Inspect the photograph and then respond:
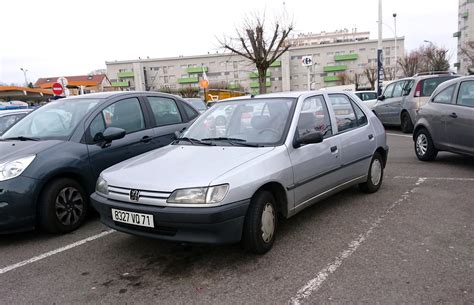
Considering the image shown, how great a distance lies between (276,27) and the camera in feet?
89.5

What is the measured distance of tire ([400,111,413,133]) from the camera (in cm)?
1257

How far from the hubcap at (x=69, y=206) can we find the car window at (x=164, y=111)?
1.74 m

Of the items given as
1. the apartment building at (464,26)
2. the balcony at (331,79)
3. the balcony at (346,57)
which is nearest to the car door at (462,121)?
the apartment building at (464,26)

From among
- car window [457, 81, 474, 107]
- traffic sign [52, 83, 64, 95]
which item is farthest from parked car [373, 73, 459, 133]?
traffic sign [52, 83, 64, 95]

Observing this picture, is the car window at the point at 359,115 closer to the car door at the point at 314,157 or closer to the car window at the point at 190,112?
the car door at the point at 314,157

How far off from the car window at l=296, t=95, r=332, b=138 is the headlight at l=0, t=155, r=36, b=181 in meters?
3.03

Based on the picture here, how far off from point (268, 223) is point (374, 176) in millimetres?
2663

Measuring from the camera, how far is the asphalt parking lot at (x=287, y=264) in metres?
3.14

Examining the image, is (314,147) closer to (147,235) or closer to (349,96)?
(349,96)

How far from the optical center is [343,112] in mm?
5348

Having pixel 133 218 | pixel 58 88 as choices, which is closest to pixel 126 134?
pixel 133 218

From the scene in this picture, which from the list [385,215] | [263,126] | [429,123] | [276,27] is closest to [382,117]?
[429,123]

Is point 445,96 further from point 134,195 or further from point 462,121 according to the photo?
point 134,195

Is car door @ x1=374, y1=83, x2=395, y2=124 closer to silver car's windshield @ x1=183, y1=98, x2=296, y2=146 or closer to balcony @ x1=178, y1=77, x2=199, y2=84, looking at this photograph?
silver car's windshield @ x1=183, y1=98, x2=296, y2=146
